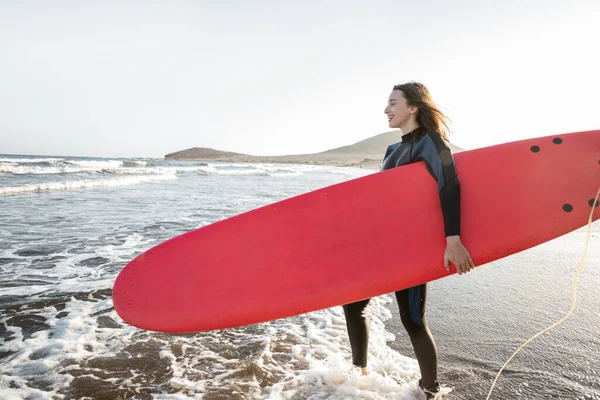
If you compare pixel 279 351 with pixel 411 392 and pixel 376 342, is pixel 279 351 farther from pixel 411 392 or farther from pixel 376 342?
pixel 411 392

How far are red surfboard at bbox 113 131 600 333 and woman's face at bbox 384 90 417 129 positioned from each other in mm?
287

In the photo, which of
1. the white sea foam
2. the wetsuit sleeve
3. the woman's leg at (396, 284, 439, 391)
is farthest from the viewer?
the white sea foam

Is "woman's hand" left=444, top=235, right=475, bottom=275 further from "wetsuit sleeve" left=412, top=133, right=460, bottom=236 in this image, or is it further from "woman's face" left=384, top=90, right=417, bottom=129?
"woman's face" left=384, top=90, right=417, bottom=129

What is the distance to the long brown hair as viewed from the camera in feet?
5.77

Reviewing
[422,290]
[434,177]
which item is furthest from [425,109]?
[422,290]

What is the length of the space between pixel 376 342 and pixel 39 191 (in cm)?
1152

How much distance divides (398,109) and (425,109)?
0.12 meters

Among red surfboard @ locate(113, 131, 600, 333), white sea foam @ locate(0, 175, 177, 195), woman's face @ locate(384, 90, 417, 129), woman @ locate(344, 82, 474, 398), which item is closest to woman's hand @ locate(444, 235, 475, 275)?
woman @ locate(344, 82, 474, 398)

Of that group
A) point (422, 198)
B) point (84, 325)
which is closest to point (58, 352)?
point (84, 325)

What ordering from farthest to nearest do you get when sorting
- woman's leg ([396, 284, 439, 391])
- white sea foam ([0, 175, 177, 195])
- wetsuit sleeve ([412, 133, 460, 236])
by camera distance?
white sea foam ([0, 175, 177, 195]) → woman's leg ([396, 284, 439, 391]) → wetsuit sleeve ([412, 133, 460, 236])

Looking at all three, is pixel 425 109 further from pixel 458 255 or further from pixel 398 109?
pixel 458 255

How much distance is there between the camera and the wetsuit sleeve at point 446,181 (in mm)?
1631

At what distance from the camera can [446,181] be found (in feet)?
5.34

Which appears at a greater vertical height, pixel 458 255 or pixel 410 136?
pixel 410 136
